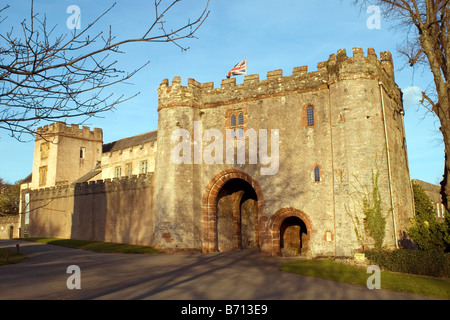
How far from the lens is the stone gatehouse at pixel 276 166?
23.1 m

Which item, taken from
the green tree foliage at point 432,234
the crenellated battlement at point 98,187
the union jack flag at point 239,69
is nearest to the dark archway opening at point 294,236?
the green tree foliage at point 432,234

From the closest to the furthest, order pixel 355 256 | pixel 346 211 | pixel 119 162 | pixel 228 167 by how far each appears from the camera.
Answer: pixel 355 256 → pixel 346 211 → pixel 228 167 → pixel 119 162

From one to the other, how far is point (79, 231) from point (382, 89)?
2578 centimetres

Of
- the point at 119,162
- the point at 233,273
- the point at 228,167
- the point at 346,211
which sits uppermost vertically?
the point at 119,162

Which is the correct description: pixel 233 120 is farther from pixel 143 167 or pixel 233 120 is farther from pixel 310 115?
pixel 143 167

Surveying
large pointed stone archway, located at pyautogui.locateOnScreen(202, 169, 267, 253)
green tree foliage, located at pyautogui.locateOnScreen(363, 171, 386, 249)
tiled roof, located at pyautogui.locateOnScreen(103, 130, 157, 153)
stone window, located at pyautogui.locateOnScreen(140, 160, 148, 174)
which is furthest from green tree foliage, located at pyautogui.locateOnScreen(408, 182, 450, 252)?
tiled roof, located at pyautogui.locateOnScreen(103, 130, 157, 153)

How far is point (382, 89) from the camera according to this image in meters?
24.5

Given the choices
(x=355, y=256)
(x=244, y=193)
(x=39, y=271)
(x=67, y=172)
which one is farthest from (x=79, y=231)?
(x=355, y=256)

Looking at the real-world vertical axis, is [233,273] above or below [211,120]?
below

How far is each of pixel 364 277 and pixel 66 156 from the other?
35742 millimetres

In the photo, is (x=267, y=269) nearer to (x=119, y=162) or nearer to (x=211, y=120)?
(x=211, y=120)

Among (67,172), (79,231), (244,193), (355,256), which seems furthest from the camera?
(67,172)

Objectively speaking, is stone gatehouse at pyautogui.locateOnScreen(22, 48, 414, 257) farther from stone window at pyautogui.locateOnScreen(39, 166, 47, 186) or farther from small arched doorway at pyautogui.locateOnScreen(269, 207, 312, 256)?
stone window at pyautogui.locateOnScreen(39, 166, 47, 186)

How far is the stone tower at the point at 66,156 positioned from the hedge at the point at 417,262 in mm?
33024
